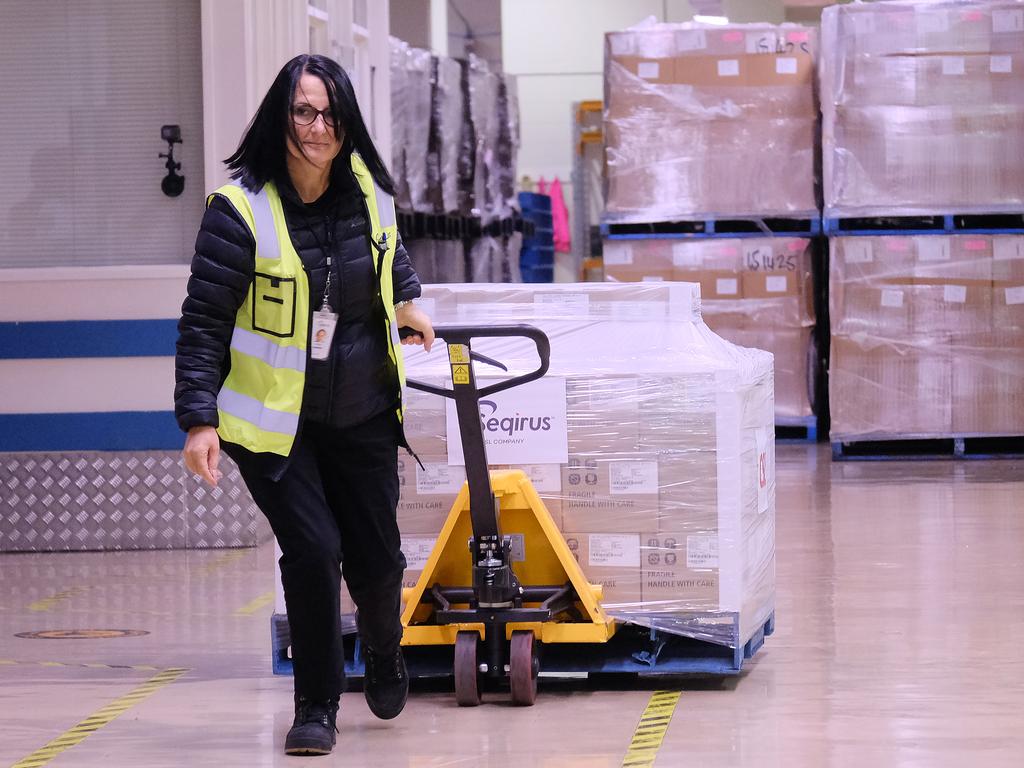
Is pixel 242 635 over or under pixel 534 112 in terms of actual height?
under

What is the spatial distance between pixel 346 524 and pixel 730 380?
3.81ft

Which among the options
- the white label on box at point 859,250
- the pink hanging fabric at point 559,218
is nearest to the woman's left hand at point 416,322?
the white label on box at point 859,250

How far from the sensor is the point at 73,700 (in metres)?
4.67

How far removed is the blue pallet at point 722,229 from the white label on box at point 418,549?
6.52m

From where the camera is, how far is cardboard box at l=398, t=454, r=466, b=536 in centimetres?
460

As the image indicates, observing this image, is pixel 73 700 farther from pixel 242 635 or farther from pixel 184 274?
pixel 184 274

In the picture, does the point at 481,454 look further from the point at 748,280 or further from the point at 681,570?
the point at 748,280

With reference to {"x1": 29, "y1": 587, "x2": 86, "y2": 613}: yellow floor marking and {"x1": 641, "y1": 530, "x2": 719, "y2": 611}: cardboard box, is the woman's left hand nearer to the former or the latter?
{"x1": 641, "y1": 530, "x2": 719, "y2": 611}: cardboard box

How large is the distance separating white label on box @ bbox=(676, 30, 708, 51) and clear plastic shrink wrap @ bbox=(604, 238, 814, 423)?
125cm

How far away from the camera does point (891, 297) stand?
10.4 m

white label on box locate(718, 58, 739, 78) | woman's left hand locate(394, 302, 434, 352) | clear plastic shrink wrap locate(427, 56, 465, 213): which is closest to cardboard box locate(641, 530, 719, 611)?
woman's left hand locate(394, 302, 434, 352)

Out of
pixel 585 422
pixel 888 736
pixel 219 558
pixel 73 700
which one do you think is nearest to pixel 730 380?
pixel 585 422

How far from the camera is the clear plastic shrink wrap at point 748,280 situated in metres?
10.9

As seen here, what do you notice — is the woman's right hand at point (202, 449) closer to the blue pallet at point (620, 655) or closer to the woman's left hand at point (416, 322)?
the woman's left hand at point (416, 322)
